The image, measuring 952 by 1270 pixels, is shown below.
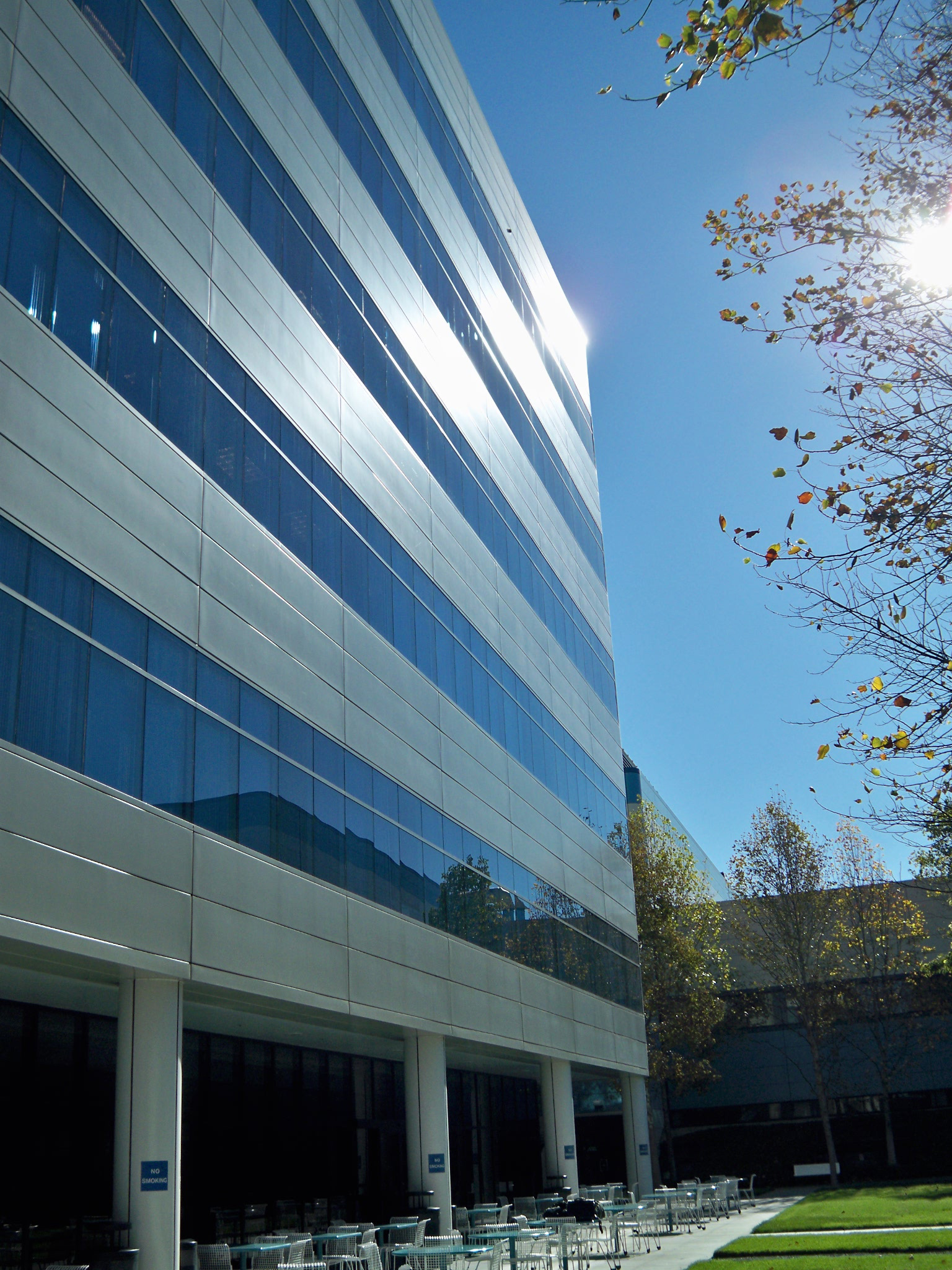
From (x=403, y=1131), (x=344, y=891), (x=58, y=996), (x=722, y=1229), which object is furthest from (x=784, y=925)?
(x=58, y=996)

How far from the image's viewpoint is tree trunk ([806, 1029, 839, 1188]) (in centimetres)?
4472

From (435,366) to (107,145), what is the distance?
13483 millimetres

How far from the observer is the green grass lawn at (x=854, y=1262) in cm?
1792

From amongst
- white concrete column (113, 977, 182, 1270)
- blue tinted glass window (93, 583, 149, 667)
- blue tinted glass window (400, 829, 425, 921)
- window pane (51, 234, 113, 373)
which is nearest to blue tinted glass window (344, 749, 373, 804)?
blue tinted glass window (400, 829, 425, 921)

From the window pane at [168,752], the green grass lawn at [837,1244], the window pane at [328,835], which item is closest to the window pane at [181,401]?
the window pane at [168,752]

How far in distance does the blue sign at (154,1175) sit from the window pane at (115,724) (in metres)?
4.02

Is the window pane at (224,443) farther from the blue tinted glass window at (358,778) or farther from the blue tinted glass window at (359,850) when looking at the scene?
the blue tinted glass window at (359,850)

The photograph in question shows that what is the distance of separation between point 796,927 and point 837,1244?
26300mm

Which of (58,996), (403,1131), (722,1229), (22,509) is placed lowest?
(722,1229)

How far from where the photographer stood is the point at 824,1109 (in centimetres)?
4522

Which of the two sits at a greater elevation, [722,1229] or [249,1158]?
[249,1158]

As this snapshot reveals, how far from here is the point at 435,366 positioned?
27344 millimetres

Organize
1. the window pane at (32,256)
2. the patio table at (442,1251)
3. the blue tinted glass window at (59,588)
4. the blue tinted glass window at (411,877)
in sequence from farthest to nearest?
the blue tinted glass window at (411,877) < the patio table at (442,1251) < the window pane at (32,256) < the blue tinted glass window at (59,588)

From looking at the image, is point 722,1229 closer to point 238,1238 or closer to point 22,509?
point 238,1238
